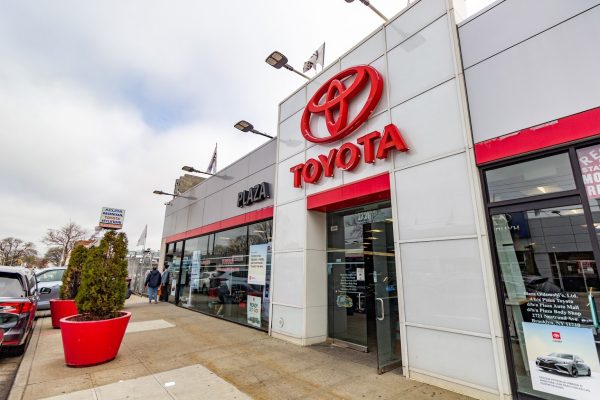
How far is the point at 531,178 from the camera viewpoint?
3789mm

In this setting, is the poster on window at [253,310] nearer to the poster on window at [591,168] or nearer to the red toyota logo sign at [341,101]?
the red toyota logo sign at [341,101]

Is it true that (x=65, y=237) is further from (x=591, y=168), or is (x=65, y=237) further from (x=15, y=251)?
(x=591, y=168)

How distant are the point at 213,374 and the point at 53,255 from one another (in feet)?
255

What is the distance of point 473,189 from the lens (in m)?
4.14

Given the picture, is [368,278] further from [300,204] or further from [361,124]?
[361,124]

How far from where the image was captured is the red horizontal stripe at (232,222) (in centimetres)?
869

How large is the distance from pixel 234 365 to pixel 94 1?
757 centimetres

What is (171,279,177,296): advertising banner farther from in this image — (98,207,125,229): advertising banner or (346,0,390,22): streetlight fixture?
(346,0,390,22): streetlight fixture

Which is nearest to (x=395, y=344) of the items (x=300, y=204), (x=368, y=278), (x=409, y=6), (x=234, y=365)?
(x=368, y=278)

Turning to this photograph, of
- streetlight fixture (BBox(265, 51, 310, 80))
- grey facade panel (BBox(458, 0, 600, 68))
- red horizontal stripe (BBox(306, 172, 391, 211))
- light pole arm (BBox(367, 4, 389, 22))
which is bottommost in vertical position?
red horizontal stripe (BBox(306, 172, 391, 211))

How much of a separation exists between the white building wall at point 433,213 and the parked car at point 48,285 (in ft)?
32.7

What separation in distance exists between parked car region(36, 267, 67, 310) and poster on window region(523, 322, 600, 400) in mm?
13388

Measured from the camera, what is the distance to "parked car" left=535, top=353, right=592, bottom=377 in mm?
3129

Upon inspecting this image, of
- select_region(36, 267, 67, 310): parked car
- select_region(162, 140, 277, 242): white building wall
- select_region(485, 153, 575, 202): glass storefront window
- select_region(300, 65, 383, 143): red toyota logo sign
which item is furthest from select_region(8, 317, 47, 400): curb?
select_region(485, 153, 575, 202): glass storefront window
